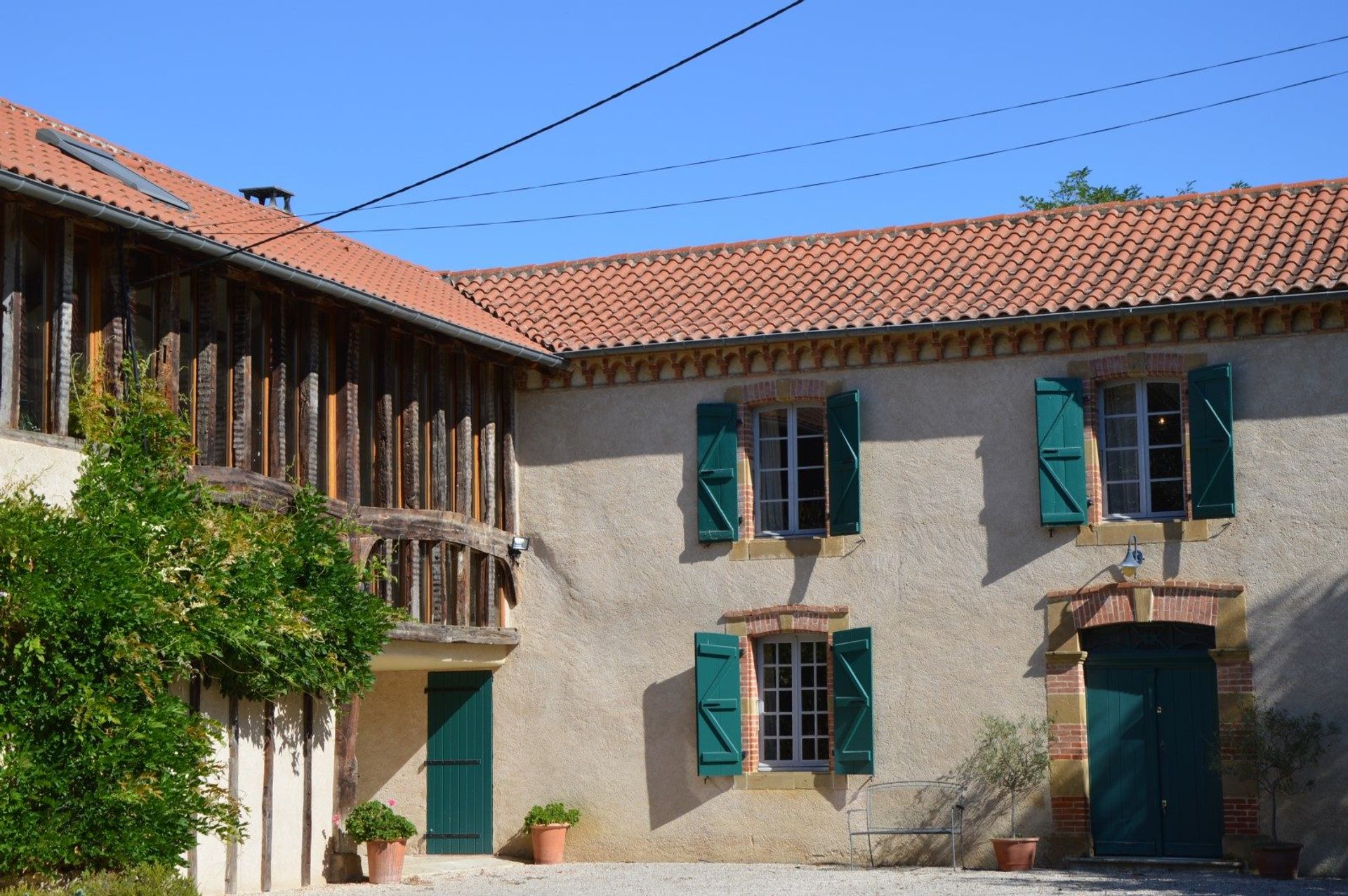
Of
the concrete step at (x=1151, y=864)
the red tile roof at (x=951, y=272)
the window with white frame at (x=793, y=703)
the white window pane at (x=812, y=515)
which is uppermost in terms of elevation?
the red tile roof at (x=951, y=272)

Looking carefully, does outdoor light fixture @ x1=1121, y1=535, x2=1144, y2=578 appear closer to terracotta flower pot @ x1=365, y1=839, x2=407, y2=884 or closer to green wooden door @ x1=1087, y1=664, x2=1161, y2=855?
green wooden door @ x1=1087, y1=664, x2=1161, y2=855

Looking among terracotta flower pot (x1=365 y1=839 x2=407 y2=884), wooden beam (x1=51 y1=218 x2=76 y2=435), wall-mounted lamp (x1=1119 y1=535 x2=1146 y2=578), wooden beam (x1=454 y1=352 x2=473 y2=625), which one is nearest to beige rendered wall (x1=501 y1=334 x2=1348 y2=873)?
wall-mounted lamp (x1=1119 y1=535 x2=1146 y2=578)

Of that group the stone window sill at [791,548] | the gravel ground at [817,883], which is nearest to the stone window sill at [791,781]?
the gravel ground at [817,883]

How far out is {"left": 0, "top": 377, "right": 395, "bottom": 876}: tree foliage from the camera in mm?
10375

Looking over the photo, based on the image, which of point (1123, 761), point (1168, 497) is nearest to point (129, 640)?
point (1123, 761)

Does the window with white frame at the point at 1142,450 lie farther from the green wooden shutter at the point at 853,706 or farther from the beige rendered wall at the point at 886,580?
the green wooden shutter at the point at 853,706

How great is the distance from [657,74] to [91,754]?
5.42 m

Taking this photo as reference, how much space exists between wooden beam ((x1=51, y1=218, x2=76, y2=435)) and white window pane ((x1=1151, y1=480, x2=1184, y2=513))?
8.97 metres

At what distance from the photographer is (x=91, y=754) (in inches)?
416

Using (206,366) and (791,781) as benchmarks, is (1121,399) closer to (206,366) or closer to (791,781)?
(791,781)

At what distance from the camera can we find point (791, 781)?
50.9 ft

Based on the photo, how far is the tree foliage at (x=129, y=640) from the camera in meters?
10.4

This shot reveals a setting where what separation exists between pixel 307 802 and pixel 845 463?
5.61 m

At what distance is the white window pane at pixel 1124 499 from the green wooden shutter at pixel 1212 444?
1.84ft
